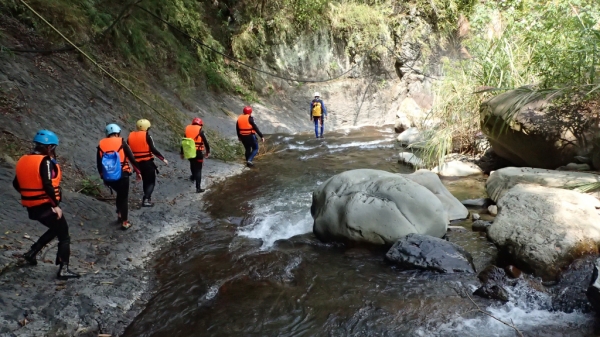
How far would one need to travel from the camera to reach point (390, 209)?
5605 millimetres

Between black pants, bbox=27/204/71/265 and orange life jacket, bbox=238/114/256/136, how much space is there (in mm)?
6161

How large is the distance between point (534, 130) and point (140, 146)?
6884 millimetres

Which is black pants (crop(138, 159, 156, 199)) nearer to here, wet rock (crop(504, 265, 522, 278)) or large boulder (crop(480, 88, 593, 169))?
wet rock (crop(504, 265, 522, 278))

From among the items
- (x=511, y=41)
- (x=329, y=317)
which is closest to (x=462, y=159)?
(x=511, y=41)

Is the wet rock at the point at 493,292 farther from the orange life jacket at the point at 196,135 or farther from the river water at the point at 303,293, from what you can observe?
the orange life jacket at the point at 196,135

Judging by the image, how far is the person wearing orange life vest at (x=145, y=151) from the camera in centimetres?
643

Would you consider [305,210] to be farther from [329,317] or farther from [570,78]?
[570,78]

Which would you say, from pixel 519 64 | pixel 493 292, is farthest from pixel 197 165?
pixel 519 64

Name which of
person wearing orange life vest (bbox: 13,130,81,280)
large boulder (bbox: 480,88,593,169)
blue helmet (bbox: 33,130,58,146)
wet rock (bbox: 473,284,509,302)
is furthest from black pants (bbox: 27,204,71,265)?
large boulder (bbox: 480,88,593,169)

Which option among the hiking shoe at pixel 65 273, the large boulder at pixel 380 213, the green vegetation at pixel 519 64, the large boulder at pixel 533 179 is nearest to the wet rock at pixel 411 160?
the green vegetation at pixel 519 64

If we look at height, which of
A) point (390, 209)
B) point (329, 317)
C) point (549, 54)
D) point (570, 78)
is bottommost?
point (329, 317)

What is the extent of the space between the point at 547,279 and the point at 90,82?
963 centimetres

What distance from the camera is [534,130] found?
731cm

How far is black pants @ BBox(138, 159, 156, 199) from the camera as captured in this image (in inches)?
259
